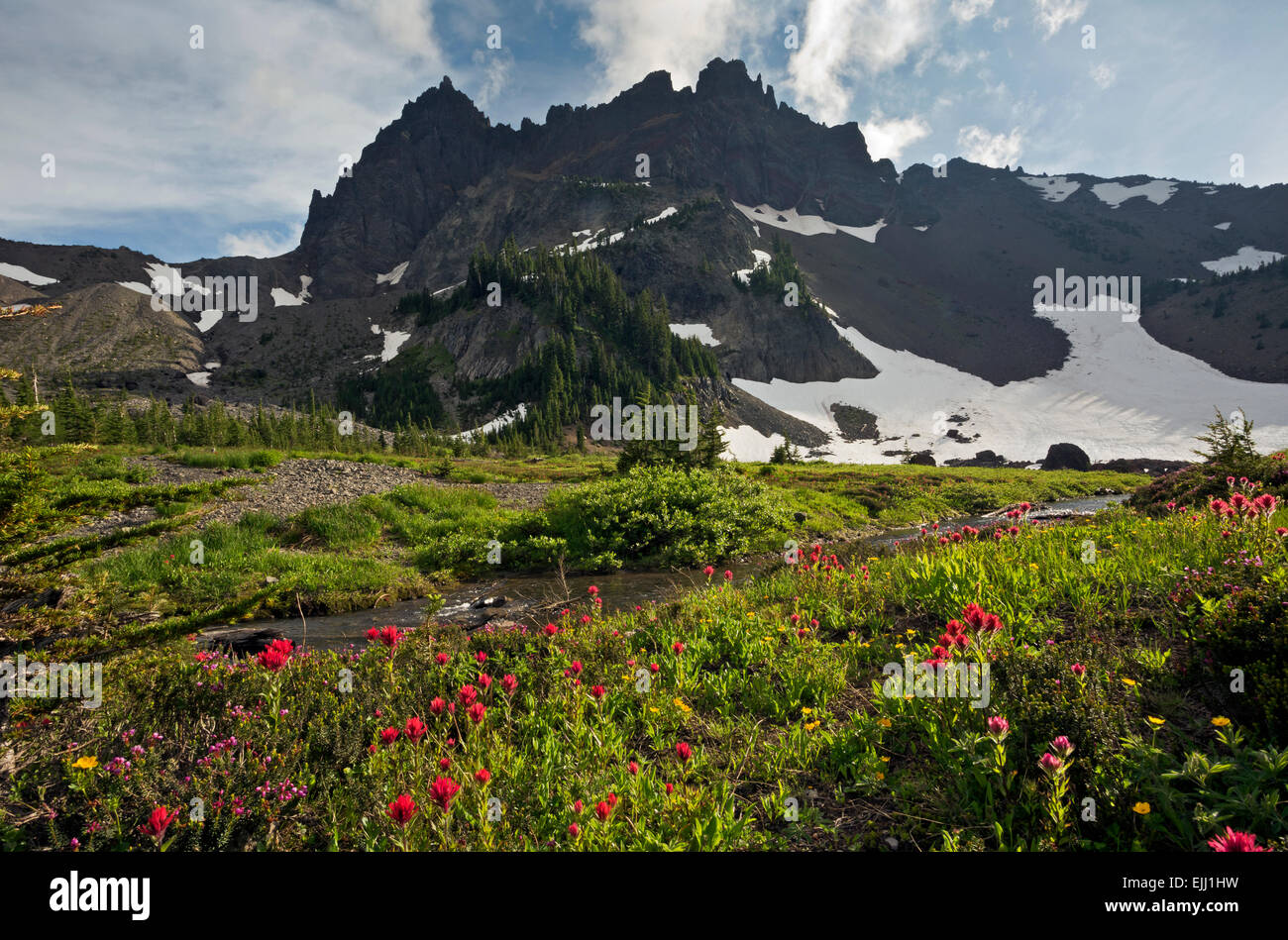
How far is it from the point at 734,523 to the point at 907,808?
1401 cm

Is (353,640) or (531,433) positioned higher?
(531,433)

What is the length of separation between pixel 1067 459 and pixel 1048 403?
1564 inches

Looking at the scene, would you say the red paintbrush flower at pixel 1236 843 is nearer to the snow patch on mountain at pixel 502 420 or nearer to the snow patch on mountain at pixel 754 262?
the snow patch on mountain at pixel 502 420

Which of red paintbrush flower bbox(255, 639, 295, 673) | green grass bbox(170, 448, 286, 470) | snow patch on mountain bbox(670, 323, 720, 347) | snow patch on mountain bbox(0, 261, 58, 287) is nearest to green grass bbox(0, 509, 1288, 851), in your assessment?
red paintbrush flower bbox(255, 639, 295, 673)

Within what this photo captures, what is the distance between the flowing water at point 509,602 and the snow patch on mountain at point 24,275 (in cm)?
24510

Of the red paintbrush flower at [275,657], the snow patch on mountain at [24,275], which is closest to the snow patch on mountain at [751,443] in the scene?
the red paintbrush flower at [275,657]

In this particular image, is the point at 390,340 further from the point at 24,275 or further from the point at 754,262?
the point at 24,275

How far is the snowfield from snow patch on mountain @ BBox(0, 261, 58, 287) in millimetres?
220676

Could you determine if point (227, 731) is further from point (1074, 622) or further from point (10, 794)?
point (1074, 622)

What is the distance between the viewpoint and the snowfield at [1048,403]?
81.6 metres

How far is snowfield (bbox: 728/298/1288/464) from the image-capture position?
81625 mm

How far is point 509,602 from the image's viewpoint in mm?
11398

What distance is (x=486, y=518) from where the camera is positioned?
720 inches
